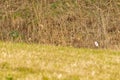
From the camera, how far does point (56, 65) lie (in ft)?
24.5

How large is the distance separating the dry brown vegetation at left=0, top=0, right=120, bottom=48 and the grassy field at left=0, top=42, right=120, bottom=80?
3.71 metres

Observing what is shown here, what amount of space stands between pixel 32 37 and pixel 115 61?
542 cm

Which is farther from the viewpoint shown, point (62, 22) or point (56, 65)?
point (62, 22)

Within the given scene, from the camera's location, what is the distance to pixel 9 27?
46.8ft

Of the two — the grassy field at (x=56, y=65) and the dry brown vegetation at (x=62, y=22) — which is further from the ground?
the grassy field at (x=56, y=65)

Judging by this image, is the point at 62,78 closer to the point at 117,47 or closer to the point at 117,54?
the point at 117,54

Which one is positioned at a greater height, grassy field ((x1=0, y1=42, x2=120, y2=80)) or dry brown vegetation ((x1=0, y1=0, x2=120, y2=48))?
grassy field ((x1=0, y1=42, x2=120, y2=80))

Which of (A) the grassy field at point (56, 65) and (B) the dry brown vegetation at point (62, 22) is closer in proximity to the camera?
(A) the grassy field at point (56, 65)

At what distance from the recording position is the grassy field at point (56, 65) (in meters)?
6.57

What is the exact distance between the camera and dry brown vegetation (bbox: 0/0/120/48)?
13266 millimetres

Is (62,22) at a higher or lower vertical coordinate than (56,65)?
lower

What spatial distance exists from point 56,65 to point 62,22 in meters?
6.83

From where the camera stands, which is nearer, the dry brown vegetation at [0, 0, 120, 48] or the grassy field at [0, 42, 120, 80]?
the grassy field at [0, 42, 120, 80]

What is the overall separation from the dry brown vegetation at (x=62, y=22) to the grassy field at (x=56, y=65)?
371 centimetres
